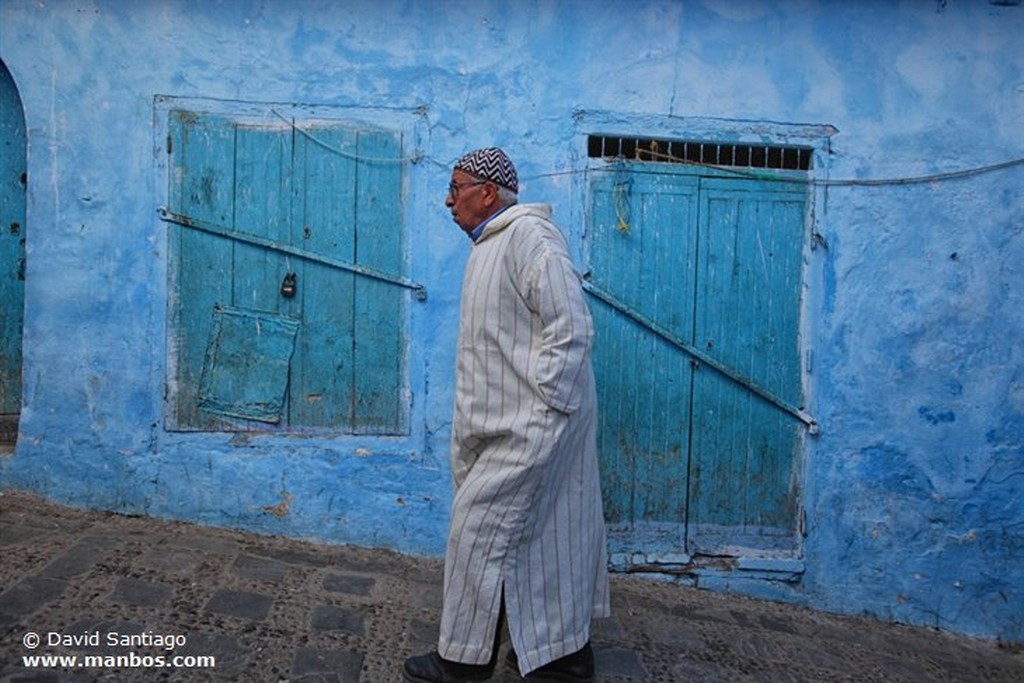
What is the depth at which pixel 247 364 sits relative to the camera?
4.14m

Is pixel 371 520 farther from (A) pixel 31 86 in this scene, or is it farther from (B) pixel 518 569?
(A) pixel 31 86

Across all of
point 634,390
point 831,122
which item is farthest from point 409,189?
point 831,122

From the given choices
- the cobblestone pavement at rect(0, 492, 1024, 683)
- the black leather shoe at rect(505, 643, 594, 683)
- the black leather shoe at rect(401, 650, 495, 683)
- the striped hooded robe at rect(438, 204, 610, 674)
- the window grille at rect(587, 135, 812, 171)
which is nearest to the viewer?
the striped hooded robe at rect(438, 204, 610, 674)

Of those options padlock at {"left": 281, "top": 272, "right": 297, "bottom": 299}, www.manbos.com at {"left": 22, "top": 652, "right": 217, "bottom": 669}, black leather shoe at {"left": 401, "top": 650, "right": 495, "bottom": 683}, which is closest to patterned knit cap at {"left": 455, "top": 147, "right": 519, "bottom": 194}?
black leather shoe at {"left": 401, "top": 650, "right": 495, "bottom": 683}

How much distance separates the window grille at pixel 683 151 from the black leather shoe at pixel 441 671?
2.39 m

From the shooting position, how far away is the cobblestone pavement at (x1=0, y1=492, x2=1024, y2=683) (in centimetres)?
292

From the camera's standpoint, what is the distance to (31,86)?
4.06 m

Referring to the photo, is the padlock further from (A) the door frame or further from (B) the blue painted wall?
(A) the door frame

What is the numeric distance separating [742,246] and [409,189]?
1566mm

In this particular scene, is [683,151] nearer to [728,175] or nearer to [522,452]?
[728,175]

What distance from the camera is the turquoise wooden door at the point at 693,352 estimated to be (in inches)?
164

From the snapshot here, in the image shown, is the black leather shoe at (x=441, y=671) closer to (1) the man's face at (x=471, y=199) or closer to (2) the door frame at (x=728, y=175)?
(1) the man's face at (x=471, y=199)

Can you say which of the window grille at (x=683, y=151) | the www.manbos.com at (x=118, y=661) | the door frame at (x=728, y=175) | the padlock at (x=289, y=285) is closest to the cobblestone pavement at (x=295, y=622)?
the www.manbos.com at (x=118, y=661)

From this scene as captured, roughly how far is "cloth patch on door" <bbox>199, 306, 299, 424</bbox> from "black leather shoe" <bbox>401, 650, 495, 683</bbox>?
171 centimetres
